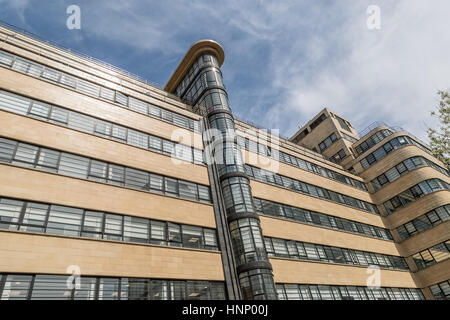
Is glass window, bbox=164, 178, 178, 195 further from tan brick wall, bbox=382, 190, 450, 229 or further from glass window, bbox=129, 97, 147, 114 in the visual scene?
tan brick wall, bbox=382, 190, 450, 229

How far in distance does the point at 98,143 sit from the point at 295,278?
682 inches

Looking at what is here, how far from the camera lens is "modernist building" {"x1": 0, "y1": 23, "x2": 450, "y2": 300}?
14.6 m

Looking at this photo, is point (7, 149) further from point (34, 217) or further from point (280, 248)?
point (280, 248)

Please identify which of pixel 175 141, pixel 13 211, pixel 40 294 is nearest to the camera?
pixel 40 294

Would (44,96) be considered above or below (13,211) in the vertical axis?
above

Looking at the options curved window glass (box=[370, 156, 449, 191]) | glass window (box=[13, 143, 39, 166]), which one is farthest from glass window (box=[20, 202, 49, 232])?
curved window glass (box=[370, 156, 449, 191])

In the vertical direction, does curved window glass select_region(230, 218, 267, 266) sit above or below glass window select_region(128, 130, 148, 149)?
below

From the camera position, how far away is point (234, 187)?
2300 centimetres

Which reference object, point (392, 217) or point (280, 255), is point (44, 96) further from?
point (392, 217)

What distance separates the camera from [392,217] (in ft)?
120

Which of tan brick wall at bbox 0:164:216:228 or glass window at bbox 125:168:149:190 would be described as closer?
tan brick wall at bbox 0:164:216:228

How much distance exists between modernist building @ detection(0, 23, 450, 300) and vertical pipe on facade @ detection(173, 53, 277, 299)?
4.2 inches

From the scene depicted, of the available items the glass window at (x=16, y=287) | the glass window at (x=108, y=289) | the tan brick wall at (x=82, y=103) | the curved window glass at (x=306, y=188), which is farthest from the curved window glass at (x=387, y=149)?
the glass window at (x=16, y=287)
